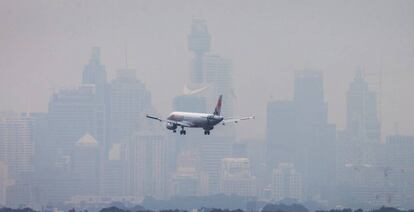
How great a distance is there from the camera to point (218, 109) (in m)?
198

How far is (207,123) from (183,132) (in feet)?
9.63

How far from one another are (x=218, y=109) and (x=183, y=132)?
15.7ft

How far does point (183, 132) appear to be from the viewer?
199750mm

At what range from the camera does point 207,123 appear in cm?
19900

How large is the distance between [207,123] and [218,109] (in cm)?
202
